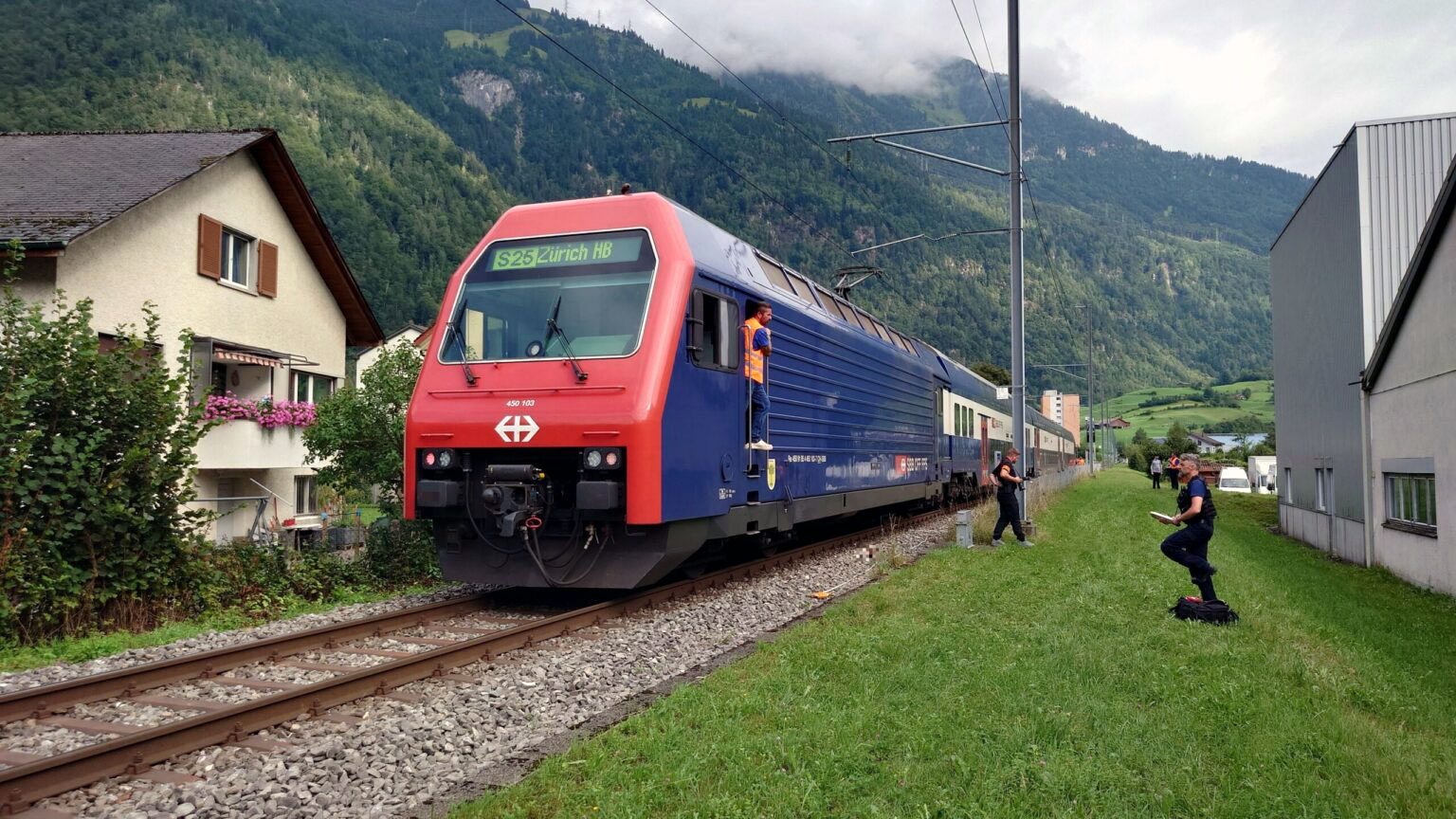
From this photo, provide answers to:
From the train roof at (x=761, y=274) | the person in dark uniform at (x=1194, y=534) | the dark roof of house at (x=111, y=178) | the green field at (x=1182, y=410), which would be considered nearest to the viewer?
the person in dark uniform at (x=1194, y=534)

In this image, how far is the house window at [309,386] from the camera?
2144 centimetres

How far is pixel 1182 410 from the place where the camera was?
114 m

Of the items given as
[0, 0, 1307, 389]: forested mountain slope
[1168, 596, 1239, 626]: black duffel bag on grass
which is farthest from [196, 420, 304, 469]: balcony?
[0, 0, 1307, 389]: forested mountain slope

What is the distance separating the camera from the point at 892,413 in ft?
52.5

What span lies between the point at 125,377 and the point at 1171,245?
209 meters

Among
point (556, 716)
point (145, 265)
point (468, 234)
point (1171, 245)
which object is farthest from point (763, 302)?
point (1171, 245)

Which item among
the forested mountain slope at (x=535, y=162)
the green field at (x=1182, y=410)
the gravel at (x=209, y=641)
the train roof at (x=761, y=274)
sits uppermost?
the forested mountain slope at (x=535, y=162)

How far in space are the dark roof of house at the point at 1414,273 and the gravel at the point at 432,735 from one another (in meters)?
9.95

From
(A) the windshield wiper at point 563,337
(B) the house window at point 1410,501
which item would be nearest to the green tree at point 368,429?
(A) the windshield wiper at point 563,337

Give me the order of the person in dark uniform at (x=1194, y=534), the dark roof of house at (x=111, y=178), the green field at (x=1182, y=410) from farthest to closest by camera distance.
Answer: the green field at (x=1182, y=410)
the dark roof of house at (x=111, y=178)
the person in dark uniform at (x=1194, y=534)

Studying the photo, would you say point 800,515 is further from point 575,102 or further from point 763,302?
point 575,102

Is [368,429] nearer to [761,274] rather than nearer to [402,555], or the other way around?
[402,555]

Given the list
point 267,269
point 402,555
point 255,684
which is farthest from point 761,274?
point 267,269

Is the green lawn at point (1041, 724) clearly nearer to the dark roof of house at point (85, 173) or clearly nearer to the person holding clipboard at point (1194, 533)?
the person holding clipboard at point (1194, 533)
